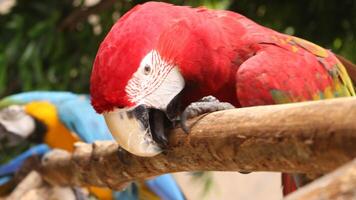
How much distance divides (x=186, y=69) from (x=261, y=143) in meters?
0.20

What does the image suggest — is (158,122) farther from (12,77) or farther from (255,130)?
(12,77)

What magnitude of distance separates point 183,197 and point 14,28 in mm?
845

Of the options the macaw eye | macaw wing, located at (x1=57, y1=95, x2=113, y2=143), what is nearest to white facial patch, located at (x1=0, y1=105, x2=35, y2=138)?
macaw wing, located at (x1=57, y1=95, x2=113, y2=143)

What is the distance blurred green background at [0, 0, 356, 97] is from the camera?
1.76 metres

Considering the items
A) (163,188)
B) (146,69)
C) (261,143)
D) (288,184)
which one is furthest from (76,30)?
(261,143)

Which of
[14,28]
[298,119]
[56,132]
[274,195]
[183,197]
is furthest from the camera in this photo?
[274,195]

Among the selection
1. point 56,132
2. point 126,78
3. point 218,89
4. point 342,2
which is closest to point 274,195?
point 342,2

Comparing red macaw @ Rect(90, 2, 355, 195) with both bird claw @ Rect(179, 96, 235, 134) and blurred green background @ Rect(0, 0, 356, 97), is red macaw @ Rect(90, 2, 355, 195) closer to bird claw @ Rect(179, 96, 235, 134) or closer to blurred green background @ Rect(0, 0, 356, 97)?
bird claw @ Rect(179, 96, 235, 134)

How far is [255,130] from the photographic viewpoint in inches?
26.6

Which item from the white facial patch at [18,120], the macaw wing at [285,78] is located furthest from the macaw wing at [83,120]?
the macaw wing at [285,78]

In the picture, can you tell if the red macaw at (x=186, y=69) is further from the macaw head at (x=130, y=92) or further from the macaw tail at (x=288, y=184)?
the macaw tail at (x=288, y=184)

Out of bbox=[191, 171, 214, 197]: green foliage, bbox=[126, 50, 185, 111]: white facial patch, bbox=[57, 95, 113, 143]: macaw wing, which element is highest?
bbox=[126, 50, 185, 111]: white facial patch

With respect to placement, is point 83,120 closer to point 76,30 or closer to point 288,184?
point 76,30

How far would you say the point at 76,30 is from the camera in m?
1.97
